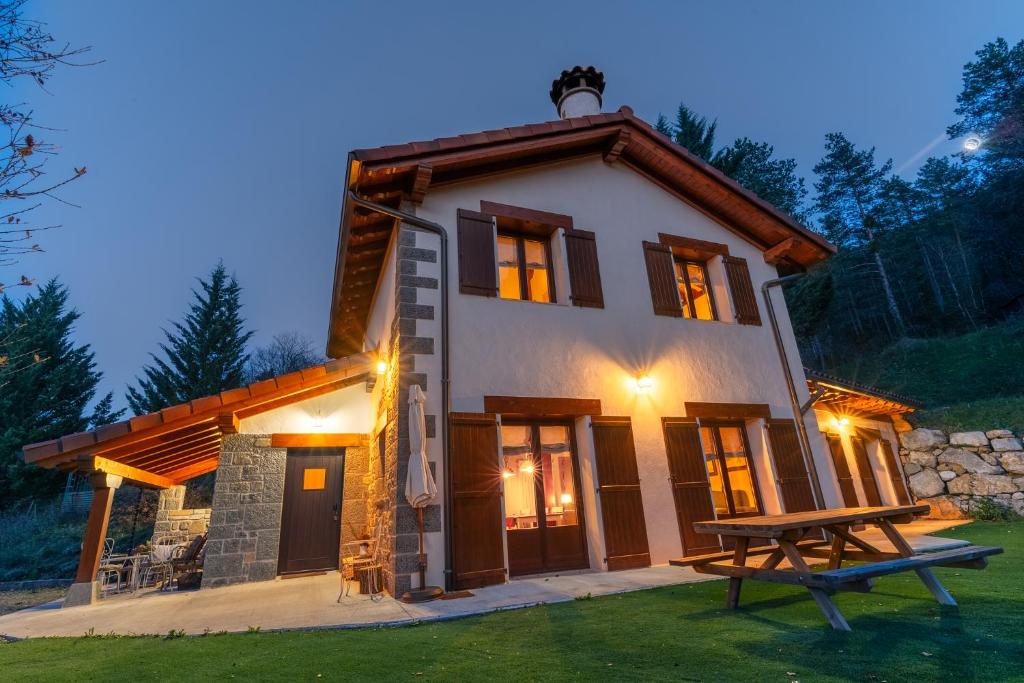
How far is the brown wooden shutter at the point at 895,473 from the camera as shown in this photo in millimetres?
11453

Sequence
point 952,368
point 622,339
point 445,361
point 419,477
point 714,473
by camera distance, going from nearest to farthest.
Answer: point 419,477 < point 445,361 < point 622,339 < point 714,473 < point 952,368

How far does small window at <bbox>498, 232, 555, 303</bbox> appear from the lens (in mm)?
7301

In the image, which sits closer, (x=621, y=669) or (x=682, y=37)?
(x=621, y=669)

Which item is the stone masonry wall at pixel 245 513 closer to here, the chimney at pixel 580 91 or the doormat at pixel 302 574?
the doormat at pixel 302 574

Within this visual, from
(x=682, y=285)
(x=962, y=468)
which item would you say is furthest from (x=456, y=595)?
(x=962, y=468)

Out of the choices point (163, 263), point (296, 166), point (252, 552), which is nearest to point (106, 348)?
point (163, 263)

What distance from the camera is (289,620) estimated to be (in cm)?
432

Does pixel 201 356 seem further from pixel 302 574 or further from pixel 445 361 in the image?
pixel 445 361

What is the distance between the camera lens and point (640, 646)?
296cm

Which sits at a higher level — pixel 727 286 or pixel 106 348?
pixel 106 348

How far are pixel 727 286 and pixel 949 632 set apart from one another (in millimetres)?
6659

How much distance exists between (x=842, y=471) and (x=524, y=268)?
8.44m

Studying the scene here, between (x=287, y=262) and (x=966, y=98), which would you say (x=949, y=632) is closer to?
(x=966, y=98)

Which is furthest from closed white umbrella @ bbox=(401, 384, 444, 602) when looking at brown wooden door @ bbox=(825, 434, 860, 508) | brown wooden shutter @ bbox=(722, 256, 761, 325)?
brown wooden door @ bbox=(825, 434, 860, 508)
